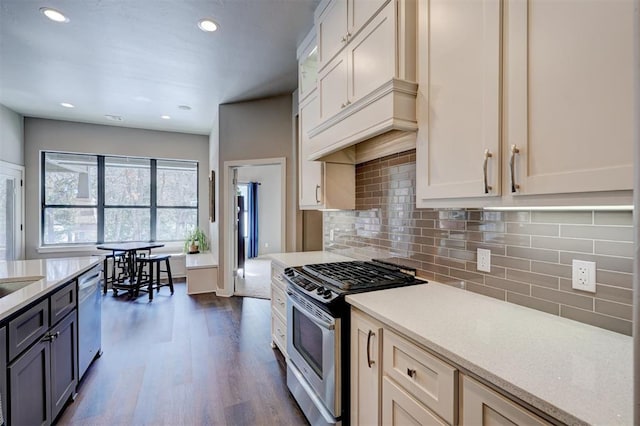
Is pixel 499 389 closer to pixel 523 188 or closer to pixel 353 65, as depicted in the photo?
pixel 523 188

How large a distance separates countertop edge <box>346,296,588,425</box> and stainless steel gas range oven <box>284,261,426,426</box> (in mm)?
408

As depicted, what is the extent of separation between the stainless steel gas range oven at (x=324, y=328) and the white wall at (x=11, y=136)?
5.23 m

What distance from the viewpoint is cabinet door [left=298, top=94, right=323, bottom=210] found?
2.58 meters

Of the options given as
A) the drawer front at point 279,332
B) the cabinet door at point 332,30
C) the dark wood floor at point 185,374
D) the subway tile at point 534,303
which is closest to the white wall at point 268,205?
the dark wood floor at point 185,374

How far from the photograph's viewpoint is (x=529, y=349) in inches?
37.0

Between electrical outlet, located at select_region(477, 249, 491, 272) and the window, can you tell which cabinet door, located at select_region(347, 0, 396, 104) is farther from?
the window

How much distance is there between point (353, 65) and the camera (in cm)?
184

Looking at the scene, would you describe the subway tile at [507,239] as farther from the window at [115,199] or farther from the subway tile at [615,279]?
the window at [115,199]

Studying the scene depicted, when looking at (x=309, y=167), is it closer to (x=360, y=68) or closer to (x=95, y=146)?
(x=360, y=68)

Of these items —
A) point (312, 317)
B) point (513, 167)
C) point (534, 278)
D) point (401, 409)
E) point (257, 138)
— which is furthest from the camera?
point (257, 138)

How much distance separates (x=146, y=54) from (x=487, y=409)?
152 inches

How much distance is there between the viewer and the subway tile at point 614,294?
1008 millimetres

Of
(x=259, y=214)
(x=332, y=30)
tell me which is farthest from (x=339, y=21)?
(x=259, y=214)

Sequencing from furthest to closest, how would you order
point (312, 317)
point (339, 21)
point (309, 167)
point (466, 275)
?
1. point (309, 167)
2. point (339, 21)
3. point (312, 317)
4. point (466, 275)
